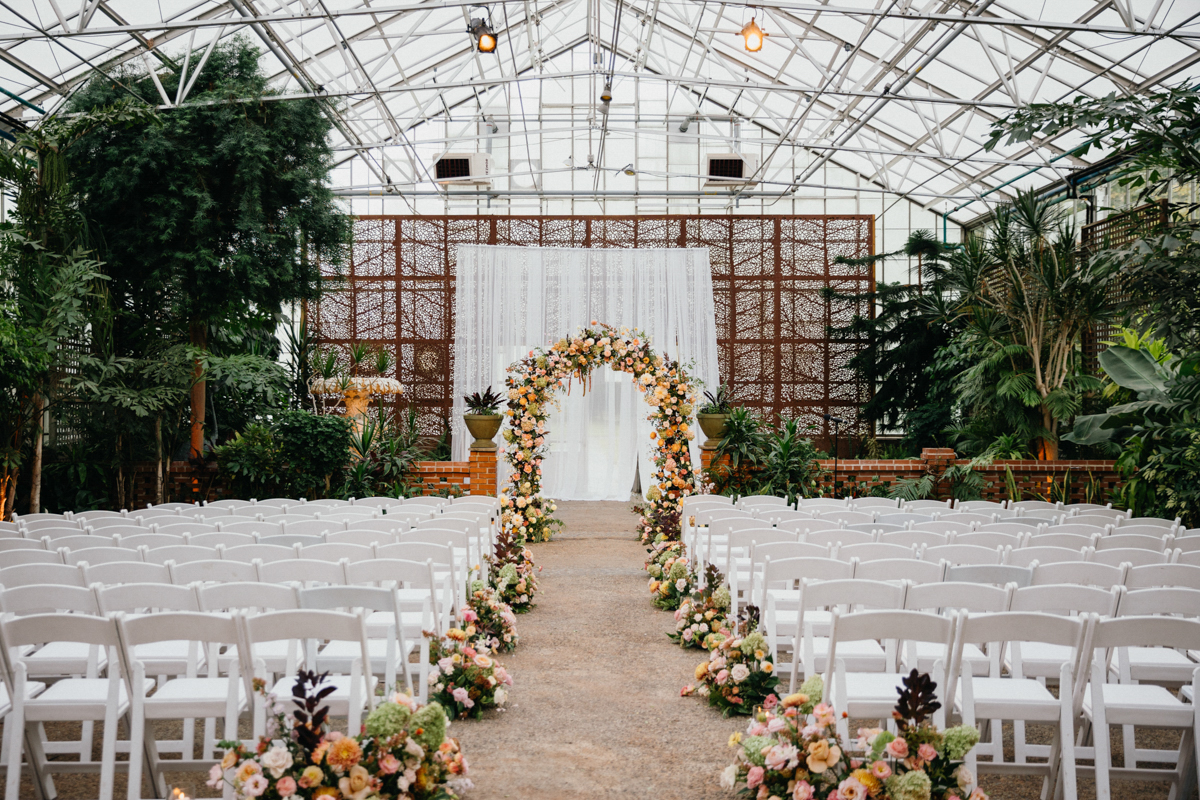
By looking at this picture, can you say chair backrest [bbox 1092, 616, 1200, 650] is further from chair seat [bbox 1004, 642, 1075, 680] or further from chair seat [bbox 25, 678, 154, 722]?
chair seat [bbox 25, 678, 154, 722]

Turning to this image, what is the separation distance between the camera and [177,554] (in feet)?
14.6

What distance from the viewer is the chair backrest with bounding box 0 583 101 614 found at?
3277 millimetres

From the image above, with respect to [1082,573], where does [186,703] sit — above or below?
below

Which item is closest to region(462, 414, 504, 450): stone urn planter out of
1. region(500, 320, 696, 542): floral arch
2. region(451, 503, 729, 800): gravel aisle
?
region(500, 320, 696, 542): floral arch

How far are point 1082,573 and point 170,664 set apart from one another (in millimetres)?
3841

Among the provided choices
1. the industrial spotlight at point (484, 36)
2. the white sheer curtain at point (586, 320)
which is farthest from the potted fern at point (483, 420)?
the industrial spotlight at point (484, 36)

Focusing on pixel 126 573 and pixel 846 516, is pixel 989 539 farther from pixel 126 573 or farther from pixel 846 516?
pixel 126 573

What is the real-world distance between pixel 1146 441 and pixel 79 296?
32.2 feet

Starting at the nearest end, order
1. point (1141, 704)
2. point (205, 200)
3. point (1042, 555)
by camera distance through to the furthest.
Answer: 1. point (1141, 704)
2. point (1042, 555)
3. point (205, 200)

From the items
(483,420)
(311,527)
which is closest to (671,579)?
(311,527)

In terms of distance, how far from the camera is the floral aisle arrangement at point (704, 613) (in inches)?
206

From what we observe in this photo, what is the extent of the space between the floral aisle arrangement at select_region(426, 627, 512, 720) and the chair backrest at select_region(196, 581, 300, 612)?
3.37 feet

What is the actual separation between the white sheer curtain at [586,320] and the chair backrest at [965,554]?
349 inches

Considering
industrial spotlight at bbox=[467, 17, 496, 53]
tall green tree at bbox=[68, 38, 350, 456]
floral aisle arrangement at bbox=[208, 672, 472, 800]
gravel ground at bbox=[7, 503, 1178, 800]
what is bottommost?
gravel ground at bbox=[7, 503, 1178, 800]
